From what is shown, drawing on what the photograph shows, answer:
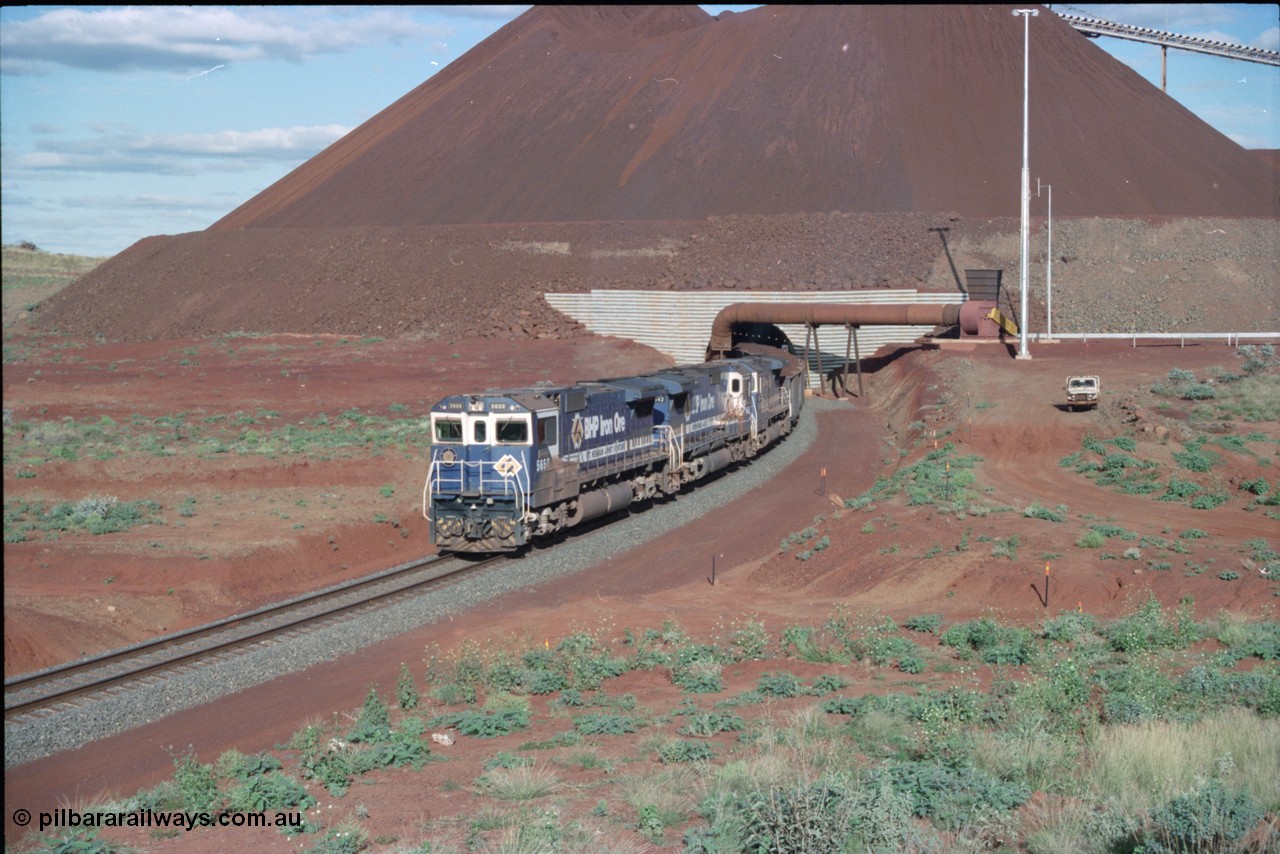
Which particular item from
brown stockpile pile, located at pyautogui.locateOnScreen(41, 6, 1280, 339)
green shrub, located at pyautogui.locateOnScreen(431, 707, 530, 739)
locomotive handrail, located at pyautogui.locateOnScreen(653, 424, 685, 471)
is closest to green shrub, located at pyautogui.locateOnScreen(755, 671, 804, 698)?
green shrub, located at pyautogui.locateOnScreen(431, 707, 530, 739)

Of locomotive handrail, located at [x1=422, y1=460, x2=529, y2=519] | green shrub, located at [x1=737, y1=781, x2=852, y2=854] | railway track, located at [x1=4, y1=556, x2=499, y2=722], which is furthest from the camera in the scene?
locomotive handrail, located at [x1=422, y1=460, x2=529, y2=519]

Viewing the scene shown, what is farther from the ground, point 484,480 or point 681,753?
point 484,480

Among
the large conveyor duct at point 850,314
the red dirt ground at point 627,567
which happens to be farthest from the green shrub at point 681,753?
the large conveyor duct at point 850,314

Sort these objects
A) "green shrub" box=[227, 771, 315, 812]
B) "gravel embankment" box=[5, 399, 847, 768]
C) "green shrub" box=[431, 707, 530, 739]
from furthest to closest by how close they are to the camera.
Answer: "gravel embankment" box=[5, 399, 847, 768], "green shrub" box=[431, 707, 530, 739], "green shrub" box=[227, 771, 315, 812]

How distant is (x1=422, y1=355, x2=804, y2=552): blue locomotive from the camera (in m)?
27.6

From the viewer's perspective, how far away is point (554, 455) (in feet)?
94.0

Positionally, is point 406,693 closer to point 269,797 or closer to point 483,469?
point 269,797

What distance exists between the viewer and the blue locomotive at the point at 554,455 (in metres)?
27.6

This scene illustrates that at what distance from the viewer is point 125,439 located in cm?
4219

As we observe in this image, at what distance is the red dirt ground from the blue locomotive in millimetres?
2339

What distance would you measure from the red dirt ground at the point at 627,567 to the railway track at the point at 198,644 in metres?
1.82

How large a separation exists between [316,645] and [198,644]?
2.26 metres

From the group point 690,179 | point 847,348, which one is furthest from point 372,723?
point 690,179

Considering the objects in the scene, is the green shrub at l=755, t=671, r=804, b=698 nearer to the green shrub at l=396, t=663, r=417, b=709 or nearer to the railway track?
the green shrub at l=396, t=663, r=417, b=709
